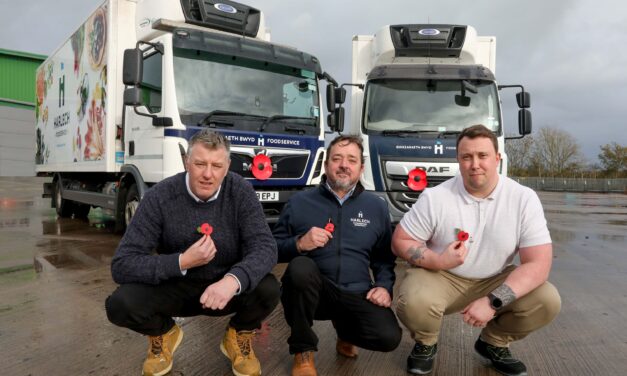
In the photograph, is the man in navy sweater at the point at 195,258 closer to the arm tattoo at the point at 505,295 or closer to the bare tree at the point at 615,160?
the arm tattoo at the point at 505,295

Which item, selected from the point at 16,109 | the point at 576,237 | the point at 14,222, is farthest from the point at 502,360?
the point at 16,109

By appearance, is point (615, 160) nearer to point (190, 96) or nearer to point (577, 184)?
point (577, 184)

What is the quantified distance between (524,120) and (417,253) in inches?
214

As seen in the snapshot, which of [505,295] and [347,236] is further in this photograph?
[347,236]

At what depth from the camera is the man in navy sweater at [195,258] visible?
2.67 metres

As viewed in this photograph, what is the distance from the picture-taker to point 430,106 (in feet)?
23.3

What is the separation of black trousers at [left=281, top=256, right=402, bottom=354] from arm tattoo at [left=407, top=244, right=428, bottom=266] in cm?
35

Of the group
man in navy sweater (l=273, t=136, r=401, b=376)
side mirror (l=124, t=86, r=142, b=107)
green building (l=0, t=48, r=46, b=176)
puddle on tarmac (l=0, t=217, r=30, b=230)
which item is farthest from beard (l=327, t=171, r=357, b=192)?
green building (l=0, t=48, r=46, b=176)

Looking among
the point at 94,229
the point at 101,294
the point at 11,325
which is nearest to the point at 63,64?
the point at 94,229

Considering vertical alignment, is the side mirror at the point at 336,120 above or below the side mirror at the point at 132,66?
below

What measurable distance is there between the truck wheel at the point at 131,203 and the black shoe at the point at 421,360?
453 cm

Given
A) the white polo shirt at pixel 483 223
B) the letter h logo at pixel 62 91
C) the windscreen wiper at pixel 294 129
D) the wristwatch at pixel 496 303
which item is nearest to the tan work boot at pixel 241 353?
the white polo shirt at pixel 483 223

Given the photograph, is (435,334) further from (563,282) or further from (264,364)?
(563,282)

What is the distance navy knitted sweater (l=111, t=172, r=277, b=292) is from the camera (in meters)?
2.70
